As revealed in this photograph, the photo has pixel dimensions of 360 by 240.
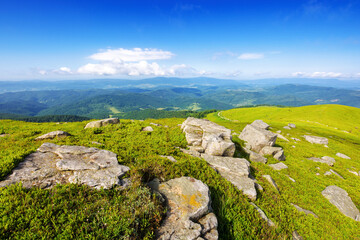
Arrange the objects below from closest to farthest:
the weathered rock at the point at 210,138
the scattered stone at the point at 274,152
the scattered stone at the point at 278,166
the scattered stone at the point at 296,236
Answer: the scattered stone at the point at 296,236
the weathered rock at the point at 210,138
the scattered stone at the point at 278,166
the scattered stone at the point at 274,152

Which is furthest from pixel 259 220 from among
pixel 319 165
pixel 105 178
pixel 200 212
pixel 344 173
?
pixel 344 173

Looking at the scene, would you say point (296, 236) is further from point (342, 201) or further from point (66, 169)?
point (66, 169)

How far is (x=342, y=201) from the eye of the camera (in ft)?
42.0

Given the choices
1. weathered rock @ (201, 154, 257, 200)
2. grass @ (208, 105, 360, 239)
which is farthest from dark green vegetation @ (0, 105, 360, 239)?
weathered rock @ (201, 154, 257, 200)

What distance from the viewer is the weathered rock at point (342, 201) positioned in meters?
11.7

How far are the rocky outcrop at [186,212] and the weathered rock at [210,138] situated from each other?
7.05 meters

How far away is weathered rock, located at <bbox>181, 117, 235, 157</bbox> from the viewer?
14.6 meters

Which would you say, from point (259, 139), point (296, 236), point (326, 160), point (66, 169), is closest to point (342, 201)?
point (296, 236)

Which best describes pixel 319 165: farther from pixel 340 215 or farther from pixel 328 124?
pixel 328 124

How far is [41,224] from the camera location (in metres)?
4.95

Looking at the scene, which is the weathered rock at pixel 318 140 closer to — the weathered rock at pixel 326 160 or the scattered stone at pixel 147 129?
the weathered rock at pixel 326 160

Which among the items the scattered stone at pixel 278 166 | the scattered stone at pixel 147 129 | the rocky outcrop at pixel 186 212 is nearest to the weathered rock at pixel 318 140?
the scattered stone at pixel 278 166

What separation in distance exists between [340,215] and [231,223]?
11284 mm

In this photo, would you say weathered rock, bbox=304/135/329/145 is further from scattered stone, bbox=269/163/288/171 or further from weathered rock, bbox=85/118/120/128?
weathered rock, bbox=85/118/120/128
